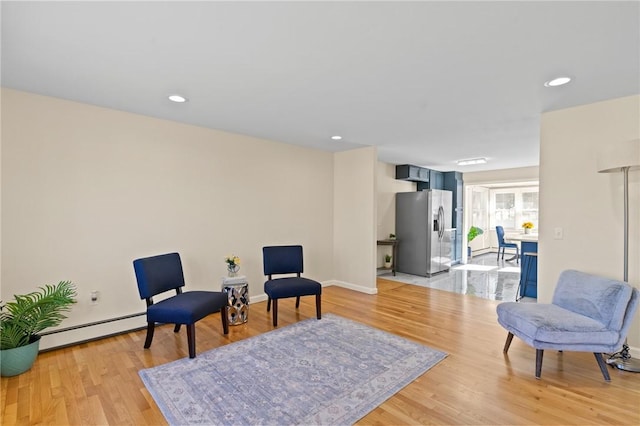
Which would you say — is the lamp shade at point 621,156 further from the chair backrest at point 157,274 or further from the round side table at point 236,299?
the chair backrest at point 157,274

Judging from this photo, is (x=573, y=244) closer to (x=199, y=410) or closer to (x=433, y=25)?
(x=433, y=25)

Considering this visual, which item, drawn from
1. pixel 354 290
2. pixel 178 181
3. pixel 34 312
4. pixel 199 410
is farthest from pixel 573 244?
pixel 34 312

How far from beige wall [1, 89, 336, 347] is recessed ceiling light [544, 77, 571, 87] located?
3.36 meters

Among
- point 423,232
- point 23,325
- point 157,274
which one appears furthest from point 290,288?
point 423,232

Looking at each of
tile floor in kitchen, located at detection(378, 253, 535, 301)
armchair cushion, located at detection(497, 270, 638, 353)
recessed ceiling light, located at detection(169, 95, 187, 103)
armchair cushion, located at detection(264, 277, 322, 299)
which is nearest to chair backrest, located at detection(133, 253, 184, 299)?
armchair cushion, located at detection(264, 277, 322, 299)

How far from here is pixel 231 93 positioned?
2.73 meters

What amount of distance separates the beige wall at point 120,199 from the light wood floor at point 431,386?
1.92 feet

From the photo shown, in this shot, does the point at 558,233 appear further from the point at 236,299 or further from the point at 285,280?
the point at 236,299

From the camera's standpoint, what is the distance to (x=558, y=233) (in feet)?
10.2

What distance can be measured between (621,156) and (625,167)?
0.16m

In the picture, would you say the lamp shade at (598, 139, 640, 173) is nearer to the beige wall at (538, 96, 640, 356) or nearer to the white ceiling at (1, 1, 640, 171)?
the beige wall at (538, 96, 640, 356)

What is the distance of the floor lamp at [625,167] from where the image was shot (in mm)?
2400

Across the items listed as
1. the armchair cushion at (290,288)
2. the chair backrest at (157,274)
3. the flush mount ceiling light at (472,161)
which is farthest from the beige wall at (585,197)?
the chair backrest at (157,274)

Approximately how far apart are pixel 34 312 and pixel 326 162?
166 inches
